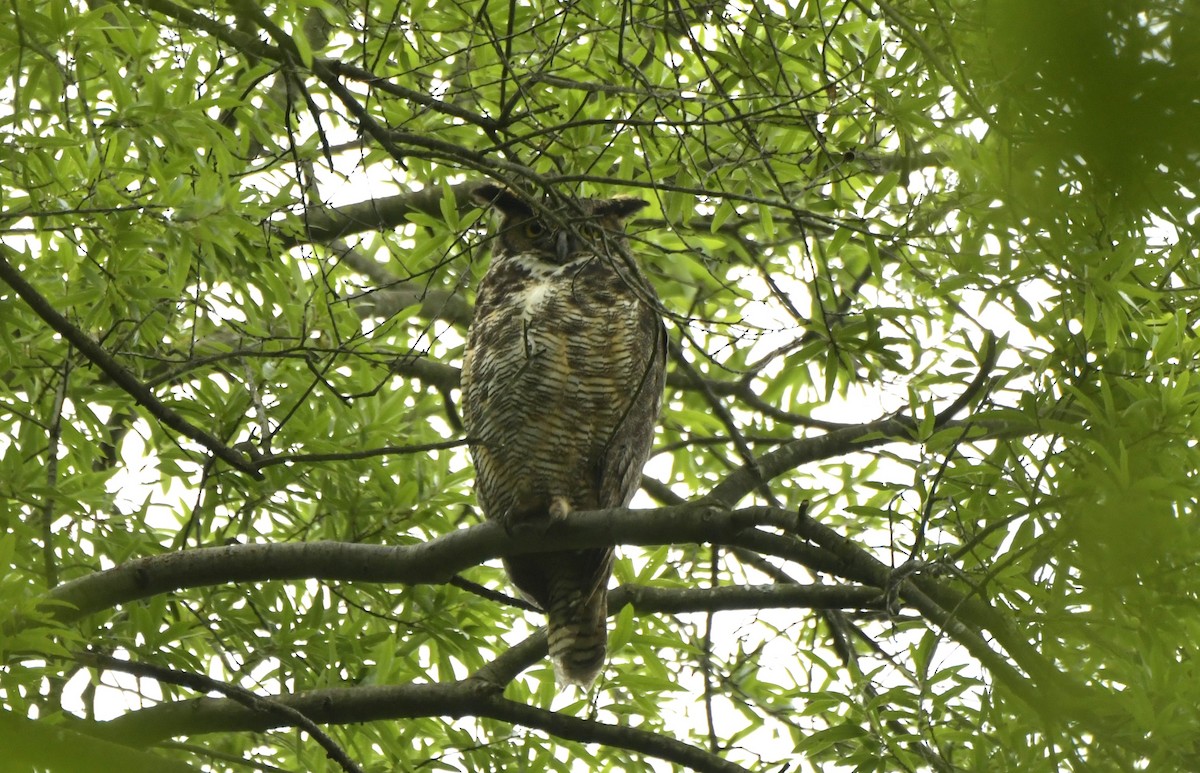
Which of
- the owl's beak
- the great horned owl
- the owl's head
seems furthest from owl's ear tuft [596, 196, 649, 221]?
the great horned owl

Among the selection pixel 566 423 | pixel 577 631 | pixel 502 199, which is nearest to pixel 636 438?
pixel 566 423

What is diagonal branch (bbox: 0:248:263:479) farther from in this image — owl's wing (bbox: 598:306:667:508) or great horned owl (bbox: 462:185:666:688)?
owl's wing (bbox: 598:306:667:508)

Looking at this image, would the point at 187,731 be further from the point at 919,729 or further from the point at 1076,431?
the point at 1076,431

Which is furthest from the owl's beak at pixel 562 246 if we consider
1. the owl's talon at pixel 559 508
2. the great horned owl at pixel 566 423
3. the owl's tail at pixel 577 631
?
the owl's tail at pixel 577 631

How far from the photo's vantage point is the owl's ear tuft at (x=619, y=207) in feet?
14.8

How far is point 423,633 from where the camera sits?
379cm

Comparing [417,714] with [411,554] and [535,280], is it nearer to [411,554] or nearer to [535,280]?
[411,554]

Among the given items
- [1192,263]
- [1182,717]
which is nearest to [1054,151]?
[1182,717]

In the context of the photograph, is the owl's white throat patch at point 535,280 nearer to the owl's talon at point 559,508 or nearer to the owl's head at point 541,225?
the owl's head at point 541,225

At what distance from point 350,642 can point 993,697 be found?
6.13 ft

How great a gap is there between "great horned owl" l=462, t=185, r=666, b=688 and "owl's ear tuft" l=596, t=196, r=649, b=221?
0.45m

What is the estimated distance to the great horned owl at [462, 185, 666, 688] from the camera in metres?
3.94

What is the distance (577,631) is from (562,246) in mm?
1393

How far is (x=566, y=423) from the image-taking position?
3977 mm
